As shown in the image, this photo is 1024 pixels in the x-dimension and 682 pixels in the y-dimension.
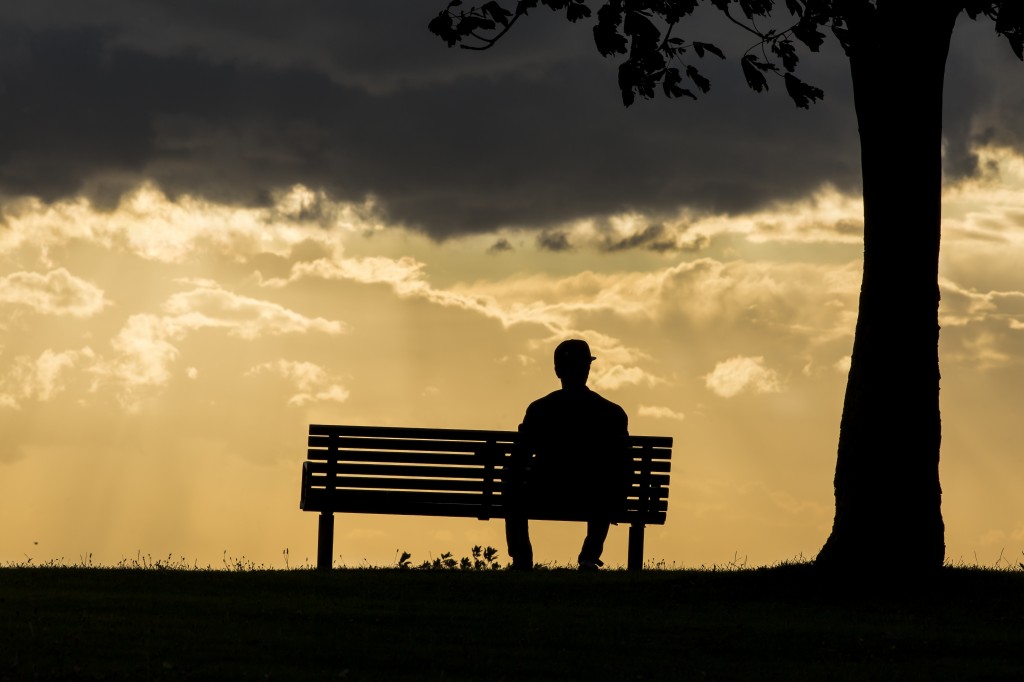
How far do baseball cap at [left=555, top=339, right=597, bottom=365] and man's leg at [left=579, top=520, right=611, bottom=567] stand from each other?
204 cm

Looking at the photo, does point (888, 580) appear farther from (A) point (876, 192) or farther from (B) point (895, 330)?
(A) point (876, 192)

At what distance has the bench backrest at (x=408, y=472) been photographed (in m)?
16.9

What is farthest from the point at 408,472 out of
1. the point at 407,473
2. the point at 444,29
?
the point at 444,29

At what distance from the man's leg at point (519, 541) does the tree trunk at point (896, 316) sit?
359cm

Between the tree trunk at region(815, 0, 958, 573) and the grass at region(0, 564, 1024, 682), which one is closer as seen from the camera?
the grass at region(0, 564, 1024, 682)

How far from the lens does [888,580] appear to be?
13391 millimetres

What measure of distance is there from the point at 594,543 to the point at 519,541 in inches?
33.8

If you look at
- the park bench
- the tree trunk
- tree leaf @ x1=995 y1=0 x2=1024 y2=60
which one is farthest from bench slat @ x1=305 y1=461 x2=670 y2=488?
tree leaf @ x1=995 y1=0 x2=1024 y2=60

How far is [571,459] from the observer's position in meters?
15.6

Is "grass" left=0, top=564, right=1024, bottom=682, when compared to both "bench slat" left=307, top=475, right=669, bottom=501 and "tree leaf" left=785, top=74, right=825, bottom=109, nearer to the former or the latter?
"bench slat" left=307, top=475, right=669, bottom=501

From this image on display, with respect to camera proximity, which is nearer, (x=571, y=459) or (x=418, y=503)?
(x=571, y=459)

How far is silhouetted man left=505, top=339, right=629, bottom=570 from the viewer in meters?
15.1

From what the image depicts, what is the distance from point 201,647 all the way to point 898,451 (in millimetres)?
6918

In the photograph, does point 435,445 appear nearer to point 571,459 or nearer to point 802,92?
point 571,459
